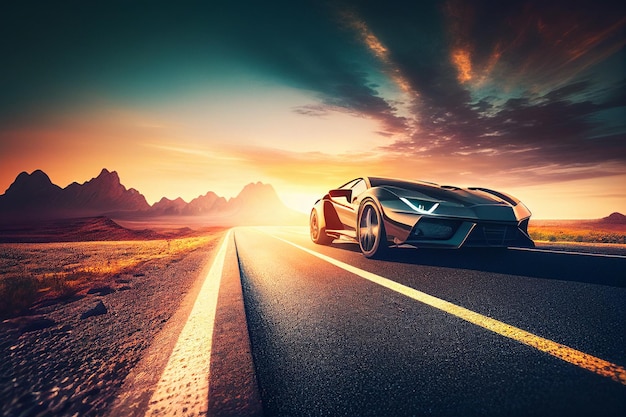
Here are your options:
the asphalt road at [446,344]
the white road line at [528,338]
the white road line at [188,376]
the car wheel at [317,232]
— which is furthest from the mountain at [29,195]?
the white road line at [528,338]

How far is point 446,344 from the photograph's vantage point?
1.54 meters

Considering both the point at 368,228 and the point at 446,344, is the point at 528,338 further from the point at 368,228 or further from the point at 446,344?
the point at 368,228

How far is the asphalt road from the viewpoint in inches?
41.3

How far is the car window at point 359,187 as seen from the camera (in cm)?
526

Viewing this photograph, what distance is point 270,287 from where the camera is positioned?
3340 mm

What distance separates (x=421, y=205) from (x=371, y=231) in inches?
43.6

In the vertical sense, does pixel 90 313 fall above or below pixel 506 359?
below

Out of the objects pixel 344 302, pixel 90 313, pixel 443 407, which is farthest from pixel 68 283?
pixel 443 407

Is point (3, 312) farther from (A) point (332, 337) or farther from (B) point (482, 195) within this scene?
(B) point (482, 195)

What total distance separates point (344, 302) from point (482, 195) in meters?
3.03

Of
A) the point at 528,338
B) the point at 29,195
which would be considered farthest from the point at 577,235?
the point at 29,195

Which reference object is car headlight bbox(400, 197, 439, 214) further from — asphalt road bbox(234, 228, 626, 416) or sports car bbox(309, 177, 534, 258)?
asphalt road bbox(234, 228, 626, 416)

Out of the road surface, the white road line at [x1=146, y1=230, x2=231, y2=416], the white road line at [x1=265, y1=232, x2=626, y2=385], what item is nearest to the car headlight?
the road surface

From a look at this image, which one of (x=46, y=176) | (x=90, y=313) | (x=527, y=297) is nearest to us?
(x=527, y=297)
